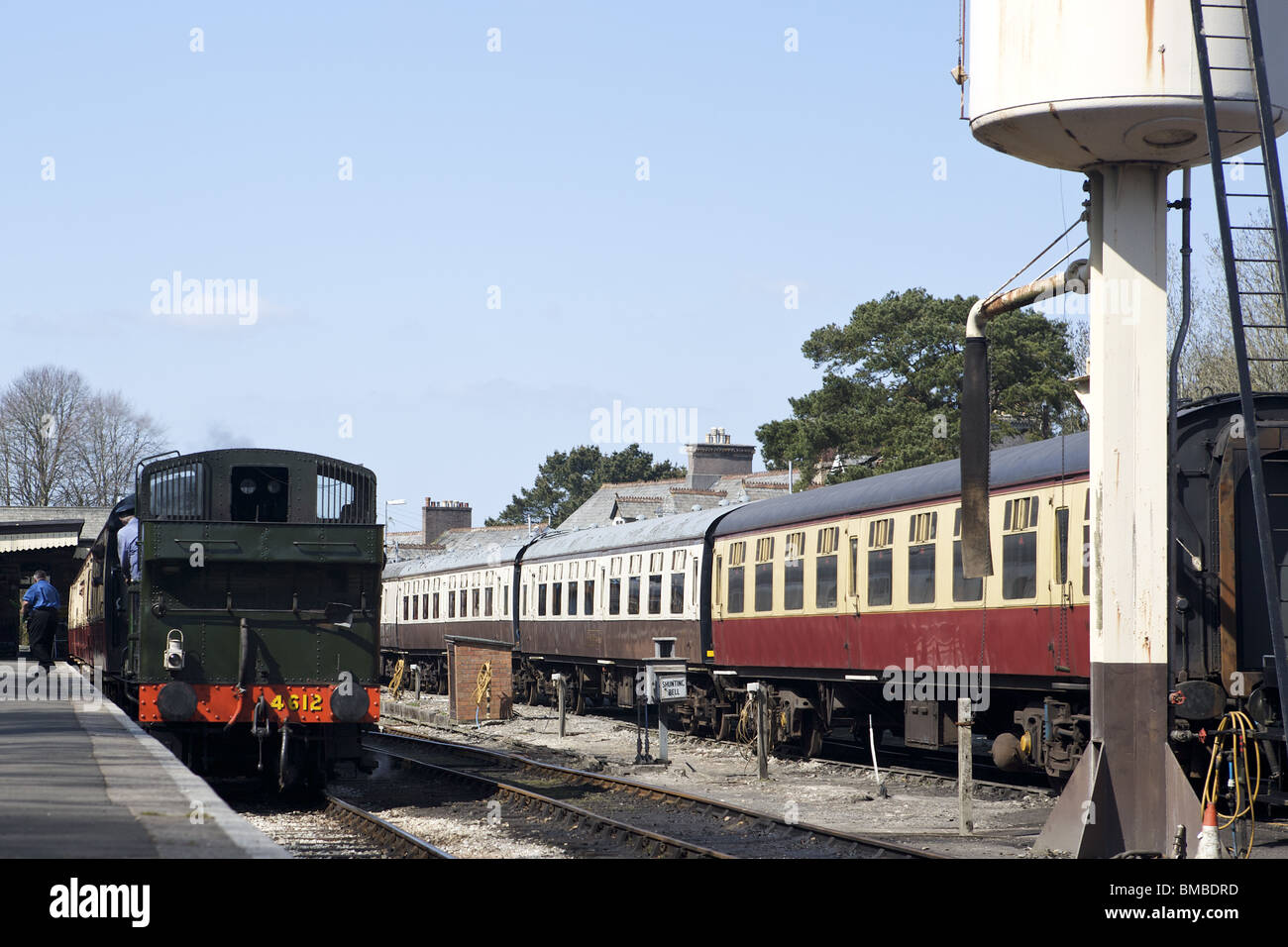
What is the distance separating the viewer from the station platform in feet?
29.5

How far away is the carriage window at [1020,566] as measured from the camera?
Result: 16.0 meters

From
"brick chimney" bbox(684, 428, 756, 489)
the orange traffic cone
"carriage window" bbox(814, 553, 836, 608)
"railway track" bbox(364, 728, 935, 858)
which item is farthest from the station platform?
"brick chimney" bbox(684, 428, 756, 489)

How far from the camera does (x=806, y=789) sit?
1864cm

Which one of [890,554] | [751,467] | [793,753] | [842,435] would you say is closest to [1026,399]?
[842,435]

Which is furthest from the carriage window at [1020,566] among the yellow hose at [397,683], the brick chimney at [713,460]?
the brick chimney at [713,460]

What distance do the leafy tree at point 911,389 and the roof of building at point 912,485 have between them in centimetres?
2539

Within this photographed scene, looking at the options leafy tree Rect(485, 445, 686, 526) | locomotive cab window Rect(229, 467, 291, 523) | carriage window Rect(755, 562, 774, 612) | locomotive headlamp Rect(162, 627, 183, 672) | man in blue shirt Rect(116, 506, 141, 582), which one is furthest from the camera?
leafy tree Rect(485, 445, 686, 526)

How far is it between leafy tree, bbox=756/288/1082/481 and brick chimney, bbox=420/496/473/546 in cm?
4019

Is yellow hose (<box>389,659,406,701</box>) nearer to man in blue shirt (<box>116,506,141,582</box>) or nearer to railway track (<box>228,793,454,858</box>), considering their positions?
man in blue shirt (<box>116,506,141,582</box>)

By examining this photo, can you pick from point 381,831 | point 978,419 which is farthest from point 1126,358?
point 381,831

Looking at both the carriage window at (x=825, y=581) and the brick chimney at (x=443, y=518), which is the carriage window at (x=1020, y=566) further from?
the brick chimney at (x=443, y=518)

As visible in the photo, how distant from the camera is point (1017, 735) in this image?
1745 cm

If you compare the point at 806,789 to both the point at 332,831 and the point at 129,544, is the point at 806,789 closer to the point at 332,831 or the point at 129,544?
the point at 332,831
